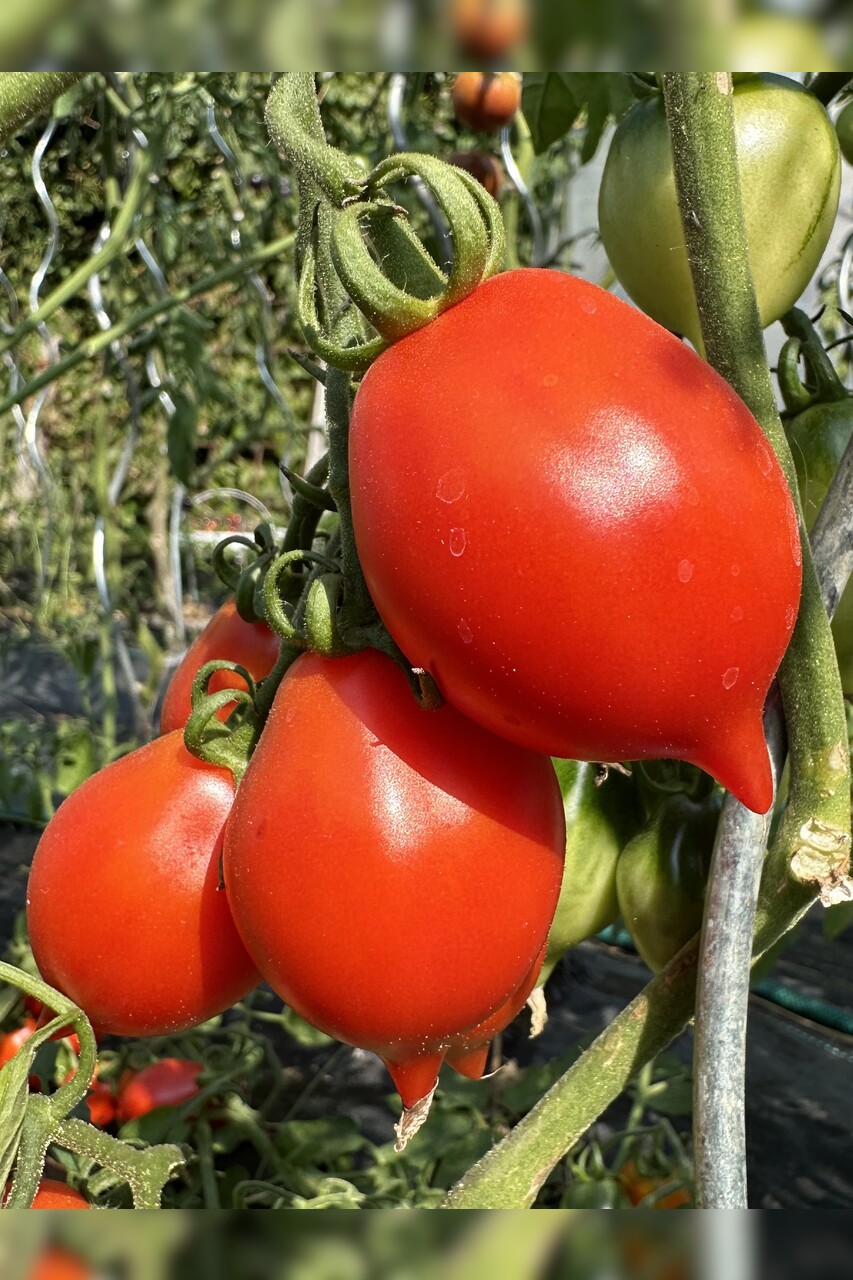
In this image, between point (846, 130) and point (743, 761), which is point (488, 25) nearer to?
point (743, 761)

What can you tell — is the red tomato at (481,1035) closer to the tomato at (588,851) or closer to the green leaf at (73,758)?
the tomato at (588,851)

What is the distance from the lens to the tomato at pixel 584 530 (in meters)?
0.27

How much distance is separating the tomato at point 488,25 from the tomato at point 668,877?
290mm

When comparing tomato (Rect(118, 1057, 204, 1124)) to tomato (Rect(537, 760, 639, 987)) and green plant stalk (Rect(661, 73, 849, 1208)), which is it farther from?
green plant stalk (Rect(661, 73, 849, 1208))

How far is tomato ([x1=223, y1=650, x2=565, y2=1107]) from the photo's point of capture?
321mm

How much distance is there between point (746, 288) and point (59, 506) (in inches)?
127

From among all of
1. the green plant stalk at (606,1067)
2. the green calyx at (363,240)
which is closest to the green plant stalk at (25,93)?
the green calyx at (363,240)

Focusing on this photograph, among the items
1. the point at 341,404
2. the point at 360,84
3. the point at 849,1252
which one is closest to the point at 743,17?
the point at 341,404

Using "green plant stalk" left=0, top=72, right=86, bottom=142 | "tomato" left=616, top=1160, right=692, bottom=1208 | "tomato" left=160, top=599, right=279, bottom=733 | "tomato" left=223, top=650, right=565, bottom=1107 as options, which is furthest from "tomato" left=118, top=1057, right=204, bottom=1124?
"green plant stalk" left=0, top=72, right=86, bottom=142

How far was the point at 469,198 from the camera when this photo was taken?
310 mm

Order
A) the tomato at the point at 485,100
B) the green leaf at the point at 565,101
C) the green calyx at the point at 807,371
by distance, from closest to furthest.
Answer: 1. the green calyx at the point at 807,371
2. the green leaf at the point at 565,101
3. the tomato at the point at 485,100

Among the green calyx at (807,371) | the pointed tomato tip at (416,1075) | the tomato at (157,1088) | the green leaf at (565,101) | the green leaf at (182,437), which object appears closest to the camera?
the pointed tomato tip at (416,1075)

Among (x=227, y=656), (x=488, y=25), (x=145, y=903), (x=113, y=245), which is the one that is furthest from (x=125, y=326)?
(x=488, y=25)

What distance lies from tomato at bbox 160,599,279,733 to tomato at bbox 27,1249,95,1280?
0.75ft
